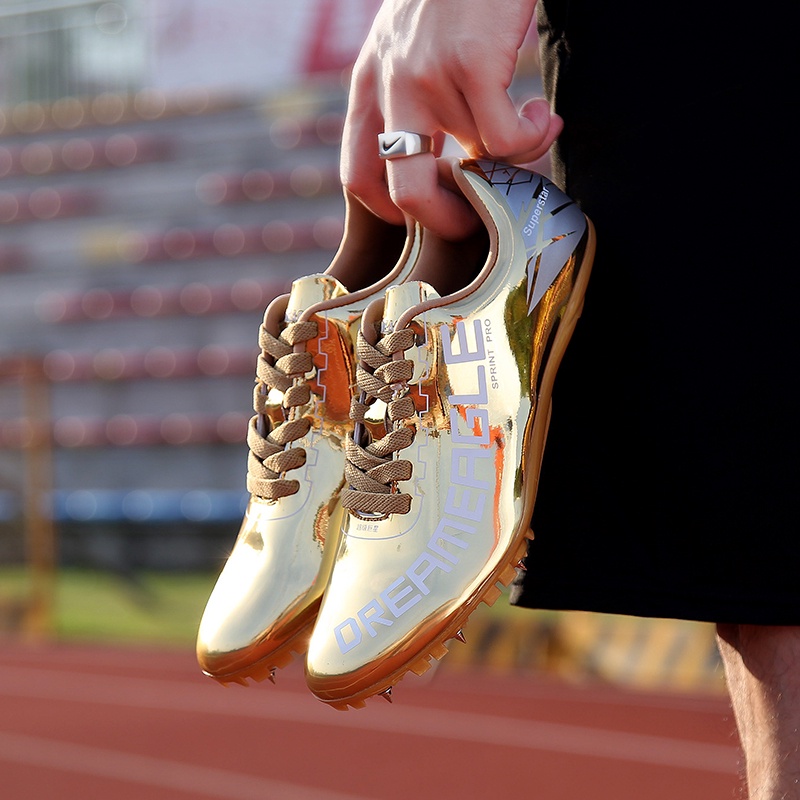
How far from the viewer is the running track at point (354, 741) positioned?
3.61 m

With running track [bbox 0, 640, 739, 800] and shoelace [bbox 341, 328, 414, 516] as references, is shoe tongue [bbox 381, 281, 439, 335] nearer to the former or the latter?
shoelace [bbox 341, 328, 414, 516]

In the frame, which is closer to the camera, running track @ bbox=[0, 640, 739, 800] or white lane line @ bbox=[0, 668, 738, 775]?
running track @ bbox=[0, 640, 739, 800]

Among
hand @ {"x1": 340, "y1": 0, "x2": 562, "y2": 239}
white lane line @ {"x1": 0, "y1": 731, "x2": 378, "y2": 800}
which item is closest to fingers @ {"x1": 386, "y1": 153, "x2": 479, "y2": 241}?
hand @ {"x1": 340, "y1": 0, "x2": 562, "y2": 239}

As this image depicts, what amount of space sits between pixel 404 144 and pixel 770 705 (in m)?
0.48

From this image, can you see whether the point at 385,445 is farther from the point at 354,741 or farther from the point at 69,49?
the point at 69,49

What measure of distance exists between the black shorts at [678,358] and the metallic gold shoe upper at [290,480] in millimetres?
171

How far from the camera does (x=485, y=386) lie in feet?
2.71

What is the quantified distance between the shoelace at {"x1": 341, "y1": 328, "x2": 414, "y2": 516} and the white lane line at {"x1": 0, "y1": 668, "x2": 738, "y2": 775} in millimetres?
3133

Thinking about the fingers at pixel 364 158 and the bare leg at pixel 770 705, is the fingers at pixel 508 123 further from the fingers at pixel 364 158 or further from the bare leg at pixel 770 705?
the bare leg at pixel 770 705

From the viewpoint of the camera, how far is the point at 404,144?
2.70 feet

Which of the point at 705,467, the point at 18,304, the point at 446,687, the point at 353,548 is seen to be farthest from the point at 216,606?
the point at 18,304

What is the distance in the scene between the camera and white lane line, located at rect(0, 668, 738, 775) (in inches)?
154

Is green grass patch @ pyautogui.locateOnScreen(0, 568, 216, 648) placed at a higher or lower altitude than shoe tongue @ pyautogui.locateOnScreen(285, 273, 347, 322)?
lower

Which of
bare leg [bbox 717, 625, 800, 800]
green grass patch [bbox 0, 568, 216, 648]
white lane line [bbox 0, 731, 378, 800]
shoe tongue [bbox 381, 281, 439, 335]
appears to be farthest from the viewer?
green grass patch [bbox 0, 568, 216, 648]
